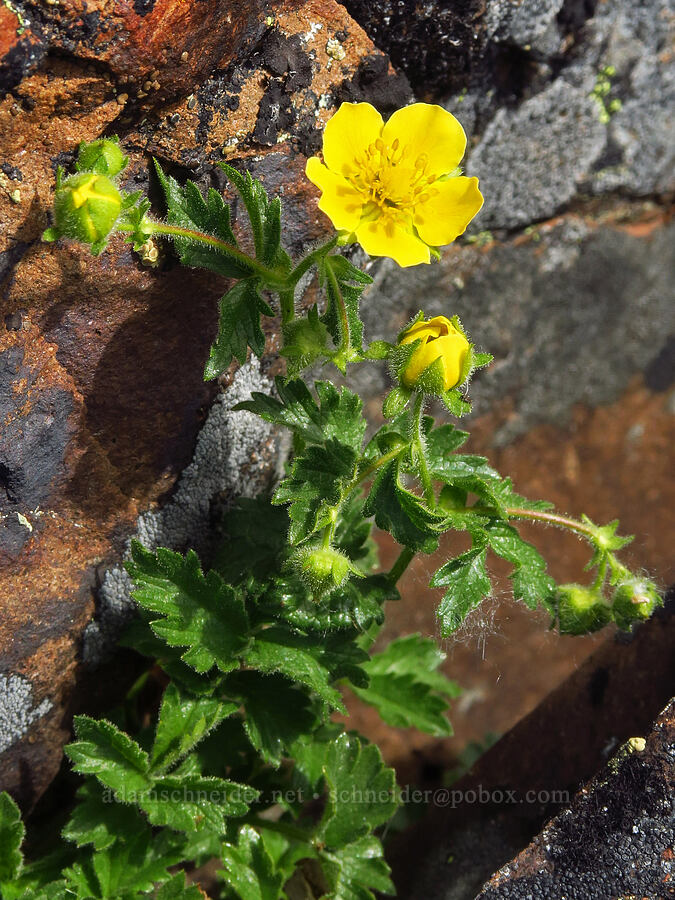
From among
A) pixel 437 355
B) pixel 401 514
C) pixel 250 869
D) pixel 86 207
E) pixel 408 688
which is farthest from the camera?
pixel 408 688

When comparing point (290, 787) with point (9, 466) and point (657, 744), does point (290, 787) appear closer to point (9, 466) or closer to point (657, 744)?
point (657, 744)

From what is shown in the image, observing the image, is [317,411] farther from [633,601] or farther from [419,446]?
[633,601]

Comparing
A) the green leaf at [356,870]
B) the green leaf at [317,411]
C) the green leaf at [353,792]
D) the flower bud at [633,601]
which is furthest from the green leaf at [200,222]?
the green leaf at [356,870]

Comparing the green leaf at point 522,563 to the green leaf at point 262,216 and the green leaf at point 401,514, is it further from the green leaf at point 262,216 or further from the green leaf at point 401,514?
the green leaf at point 262,216

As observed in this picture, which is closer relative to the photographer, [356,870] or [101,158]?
[101,158]

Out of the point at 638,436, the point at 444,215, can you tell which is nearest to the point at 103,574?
the point at 444,215

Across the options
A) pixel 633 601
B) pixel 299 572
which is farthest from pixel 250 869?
pixel 633 601
